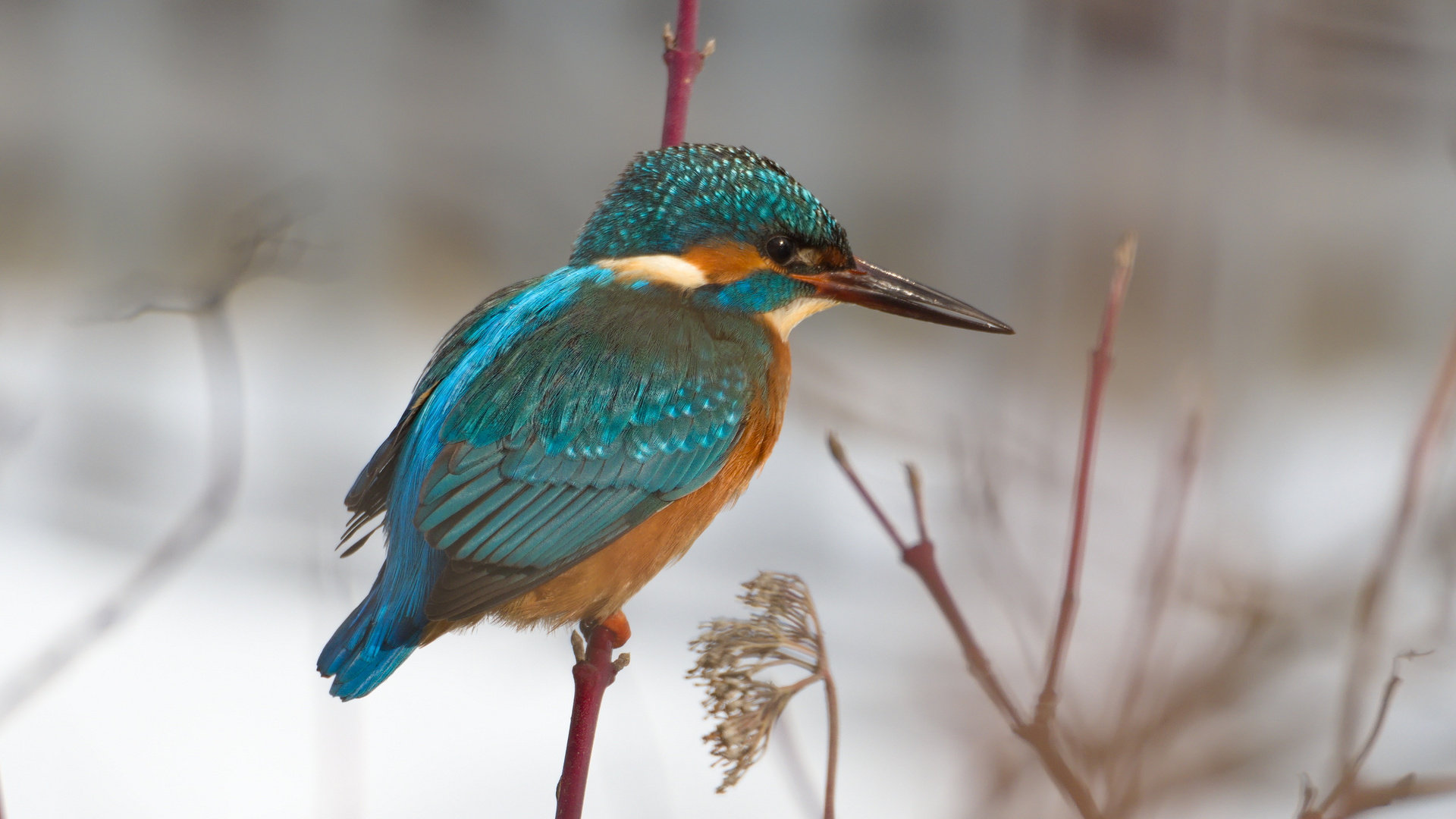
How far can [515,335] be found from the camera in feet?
2.49

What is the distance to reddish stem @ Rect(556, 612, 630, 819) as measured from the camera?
585mm

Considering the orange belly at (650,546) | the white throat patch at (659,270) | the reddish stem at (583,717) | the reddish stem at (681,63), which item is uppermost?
the reddish stem at (681,63)

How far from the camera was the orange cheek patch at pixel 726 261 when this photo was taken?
2.62ft

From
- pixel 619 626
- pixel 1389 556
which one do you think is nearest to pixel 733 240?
pixel 619 626

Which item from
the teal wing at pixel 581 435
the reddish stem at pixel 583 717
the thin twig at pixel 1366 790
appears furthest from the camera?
the teal wing at pixel 581 435

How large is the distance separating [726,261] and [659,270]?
5 cm

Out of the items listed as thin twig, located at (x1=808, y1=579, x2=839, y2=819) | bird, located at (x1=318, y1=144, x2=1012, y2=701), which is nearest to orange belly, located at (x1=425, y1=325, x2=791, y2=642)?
bird, located at (x1=318, y1=144, x2=1012, y2=701)

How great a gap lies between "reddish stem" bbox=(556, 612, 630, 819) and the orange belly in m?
0.10

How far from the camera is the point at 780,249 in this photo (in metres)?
0.79

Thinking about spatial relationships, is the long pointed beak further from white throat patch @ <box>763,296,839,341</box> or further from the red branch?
the red branch

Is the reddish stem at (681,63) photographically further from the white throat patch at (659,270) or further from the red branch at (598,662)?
the white throat patch at (659,270)

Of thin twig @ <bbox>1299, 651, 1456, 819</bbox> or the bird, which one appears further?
the bird

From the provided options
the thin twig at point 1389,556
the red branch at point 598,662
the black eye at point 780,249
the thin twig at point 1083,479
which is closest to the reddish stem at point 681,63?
the red branch at point 598,662

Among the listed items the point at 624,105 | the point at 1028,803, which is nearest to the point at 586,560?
the point at 1028,803
